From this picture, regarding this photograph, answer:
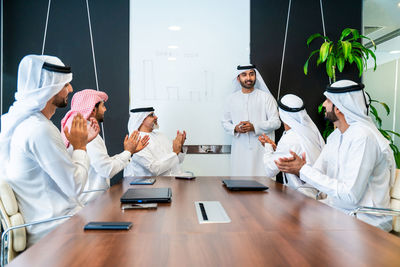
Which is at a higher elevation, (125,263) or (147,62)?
(147,62)

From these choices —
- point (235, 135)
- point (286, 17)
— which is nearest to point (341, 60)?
point (286, 17)

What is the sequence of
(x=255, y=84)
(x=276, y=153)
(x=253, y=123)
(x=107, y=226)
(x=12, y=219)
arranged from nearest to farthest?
1. (x=107, y=226)
2. (x=12, y=219)
3. (x=276, y=153)
4. (x=253, y=123)
5. (x=255, y=84)

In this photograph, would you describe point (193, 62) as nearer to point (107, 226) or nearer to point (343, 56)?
point (343, 56)

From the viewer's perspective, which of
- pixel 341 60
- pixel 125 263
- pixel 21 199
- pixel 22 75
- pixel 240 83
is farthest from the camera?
pixel 240 83

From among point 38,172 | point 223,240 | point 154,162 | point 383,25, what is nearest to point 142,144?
point 154,162

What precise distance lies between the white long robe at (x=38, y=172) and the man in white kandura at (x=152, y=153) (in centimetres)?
143

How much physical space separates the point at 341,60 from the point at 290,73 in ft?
2.41

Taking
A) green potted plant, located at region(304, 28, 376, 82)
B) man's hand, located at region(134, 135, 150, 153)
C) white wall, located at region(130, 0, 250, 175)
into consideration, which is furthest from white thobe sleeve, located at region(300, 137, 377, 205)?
white wall, located at region(130, 0, 250, 175)

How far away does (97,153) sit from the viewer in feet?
8.74

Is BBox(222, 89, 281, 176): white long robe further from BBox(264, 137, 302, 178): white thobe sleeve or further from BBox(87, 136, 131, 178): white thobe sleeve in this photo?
BBox(87, 136, 131, 178): white thobe sleeve

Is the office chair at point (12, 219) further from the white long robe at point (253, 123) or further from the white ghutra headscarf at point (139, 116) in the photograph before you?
the white long robe at point (253, 123)

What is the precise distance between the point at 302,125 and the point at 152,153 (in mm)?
1651

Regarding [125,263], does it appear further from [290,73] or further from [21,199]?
[290,73]

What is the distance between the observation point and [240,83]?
4.48 meters
